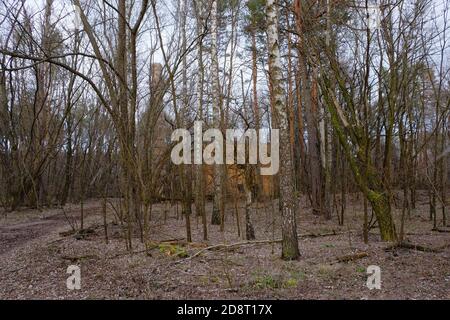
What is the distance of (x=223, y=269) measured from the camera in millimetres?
5262

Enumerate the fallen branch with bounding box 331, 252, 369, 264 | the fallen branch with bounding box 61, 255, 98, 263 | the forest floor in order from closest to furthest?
the forest floor → the fallen branch with bounding box 331, 252, 369, 264 → the fallen branch with bounding box 61, 255, 98, 263

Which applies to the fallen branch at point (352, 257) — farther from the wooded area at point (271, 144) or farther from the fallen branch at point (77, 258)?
the fallen branch at point (77, 258)

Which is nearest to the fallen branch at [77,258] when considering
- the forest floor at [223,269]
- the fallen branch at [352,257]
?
the forest floor at [223,269]

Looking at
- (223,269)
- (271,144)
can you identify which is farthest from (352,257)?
(271,144)

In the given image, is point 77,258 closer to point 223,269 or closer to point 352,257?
point 223,269

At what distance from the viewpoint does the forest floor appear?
14.0ft

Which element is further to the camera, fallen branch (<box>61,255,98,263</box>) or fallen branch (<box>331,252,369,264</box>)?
fallen branch (<box>61,255,98,263</box>)

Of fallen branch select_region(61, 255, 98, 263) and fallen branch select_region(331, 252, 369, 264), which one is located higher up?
fallen branch select_region(331, 252, 369, 264)

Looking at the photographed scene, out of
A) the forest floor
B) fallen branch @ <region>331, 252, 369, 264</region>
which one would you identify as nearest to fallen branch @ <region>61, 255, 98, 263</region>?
the forest floor

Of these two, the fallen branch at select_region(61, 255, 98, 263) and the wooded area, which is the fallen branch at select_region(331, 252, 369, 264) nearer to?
the wooded area

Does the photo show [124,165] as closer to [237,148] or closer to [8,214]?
[237,148]

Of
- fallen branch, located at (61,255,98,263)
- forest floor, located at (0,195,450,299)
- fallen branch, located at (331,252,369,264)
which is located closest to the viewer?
forest floor, located at (0,195,450,299)
